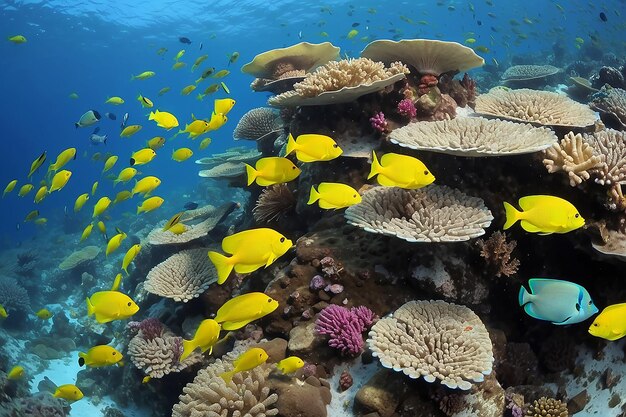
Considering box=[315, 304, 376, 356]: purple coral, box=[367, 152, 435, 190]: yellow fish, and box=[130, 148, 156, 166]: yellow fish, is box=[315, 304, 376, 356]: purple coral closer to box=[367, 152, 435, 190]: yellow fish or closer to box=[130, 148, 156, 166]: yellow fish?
box=[367, 152, 435, 190]: yellow fish

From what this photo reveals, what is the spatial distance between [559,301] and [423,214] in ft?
4.85

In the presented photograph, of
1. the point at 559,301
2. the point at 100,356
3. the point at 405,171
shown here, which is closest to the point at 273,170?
the point at 405,171

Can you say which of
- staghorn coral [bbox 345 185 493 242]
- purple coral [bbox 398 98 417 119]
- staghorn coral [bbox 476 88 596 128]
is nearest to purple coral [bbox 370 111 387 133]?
purple coral [bbox 398 98 417 119]

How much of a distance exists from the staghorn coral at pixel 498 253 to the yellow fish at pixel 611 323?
50.2 inches

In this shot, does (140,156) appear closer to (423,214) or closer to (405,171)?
(423,214)

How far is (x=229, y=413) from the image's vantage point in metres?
3.52

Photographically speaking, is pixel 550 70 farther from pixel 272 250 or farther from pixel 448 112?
pixel 272 250

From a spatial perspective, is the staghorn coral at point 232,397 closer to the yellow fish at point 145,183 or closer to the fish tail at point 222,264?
the fish tail at point 222,264

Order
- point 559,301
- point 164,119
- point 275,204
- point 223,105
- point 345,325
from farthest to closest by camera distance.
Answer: point 164,119
point 223,105
point 275,204
point 345,325
point 559,301

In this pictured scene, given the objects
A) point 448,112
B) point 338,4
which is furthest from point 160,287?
point 338,4

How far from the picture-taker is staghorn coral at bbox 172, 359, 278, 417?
11.3 feet

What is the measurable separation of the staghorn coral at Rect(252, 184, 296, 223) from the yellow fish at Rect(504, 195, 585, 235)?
351 cm

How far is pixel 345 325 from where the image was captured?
13.2ft

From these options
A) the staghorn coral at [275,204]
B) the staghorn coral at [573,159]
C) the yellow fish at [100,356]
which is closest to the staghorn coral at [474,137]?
the staghorn coral at [573,159]
